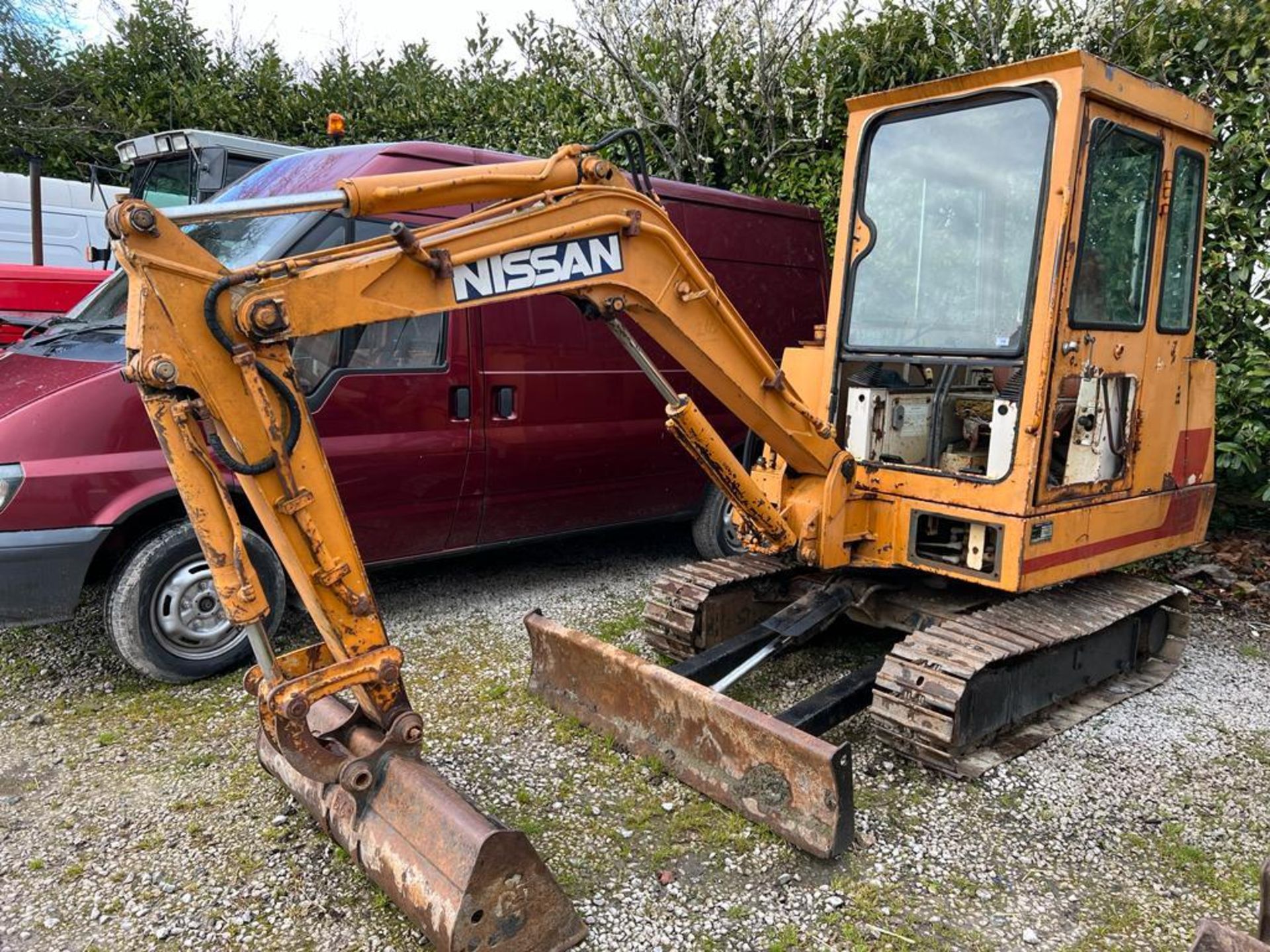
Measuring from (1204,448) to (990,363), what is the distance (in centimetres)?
173

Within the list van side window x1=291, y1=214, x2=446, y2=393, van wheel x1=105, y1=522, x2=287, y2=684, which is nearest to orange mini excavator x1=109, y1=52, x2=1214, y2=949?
van wheel x1=105, y1=522, x2=287, y2=684

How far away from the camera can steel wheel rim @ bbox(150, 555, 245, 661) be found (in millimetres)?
4613

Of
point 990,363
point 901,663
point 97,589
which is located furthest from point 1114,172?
point 97,589

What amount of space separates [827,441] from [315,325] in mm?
2342

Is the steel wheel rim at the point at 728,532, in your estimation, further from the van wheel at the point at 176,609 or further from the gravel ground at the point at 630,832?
the van wheel at the point at 176,609

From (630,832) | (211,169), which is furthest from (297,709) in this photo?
(211,169)

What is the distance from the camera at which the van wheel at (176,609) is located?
449cm

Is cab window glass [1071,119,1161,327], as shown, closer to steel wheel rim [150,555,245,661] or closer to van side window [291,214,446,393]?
van side window [291,214,446,393]

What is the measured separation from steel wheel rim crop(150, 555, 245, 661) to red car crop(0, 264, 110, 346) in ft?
15.5

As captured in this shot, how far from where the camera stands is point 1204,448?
16.5ft

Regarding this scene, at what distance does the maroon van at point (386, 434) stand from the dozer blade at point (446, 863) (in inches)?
75.0

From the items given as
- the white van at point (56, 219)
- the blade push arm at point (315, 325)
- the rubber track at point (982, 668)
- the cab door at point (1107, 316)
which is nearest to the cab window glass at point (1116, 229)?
the cab door at point (1107, 316)

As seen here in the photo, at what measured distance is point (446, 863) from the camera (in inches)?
108

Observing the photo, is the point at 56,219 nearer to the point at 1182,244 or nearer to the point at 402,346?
the point at 402,346
